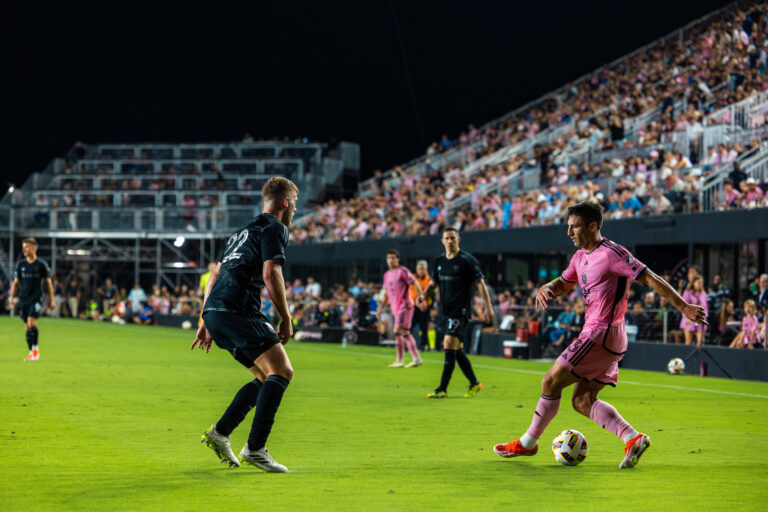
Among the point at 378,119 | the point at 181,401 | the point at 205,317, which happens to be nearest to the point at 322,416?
the point at 181,401

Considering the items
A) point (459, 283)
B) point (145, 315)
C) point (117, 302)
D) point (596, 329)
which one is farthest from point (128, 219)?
point (596, 329)

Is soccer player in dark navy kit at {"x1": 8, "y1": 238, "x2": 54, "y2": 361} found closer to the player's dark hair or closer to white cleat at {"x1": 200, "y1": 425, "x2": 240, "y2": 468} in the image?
white cleat at {"x1": 200, "y1": 425, "x2": 240, "y2": 468}

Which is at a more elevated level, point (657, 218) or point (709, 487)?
point (657, 218)

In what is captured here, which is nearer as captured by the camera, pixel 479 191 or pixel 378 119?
pixel 479 191

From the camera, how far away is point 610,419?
7.68m

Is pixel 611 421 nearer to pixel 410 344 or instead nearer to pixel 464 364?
pixel 464 364

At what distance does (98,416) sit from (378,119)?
4803 cm

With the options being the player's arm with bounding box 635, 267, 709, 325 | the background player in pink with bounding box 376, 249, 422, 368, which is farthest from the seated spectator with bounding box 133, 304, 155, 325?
the player's arm with bounding box 635, 267, 709, 325

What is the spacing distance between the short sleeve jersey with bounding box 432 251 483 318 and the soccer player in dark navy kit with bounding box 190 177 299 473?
6.39 metres

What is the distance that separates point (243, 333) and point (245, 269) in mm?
457

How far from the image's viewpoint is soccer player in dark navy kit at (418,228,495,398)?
43.1 feet

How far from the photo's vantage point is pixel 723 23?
33.8m

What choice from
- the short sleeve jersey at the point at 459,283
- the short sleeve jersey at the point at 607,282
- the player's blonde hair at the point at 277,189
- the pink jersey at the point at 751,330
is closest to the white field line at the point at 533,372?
the pink jersey at the point at 751,330

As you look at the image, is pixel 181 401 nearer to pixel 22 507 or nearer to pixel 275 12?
pixel 22 507
